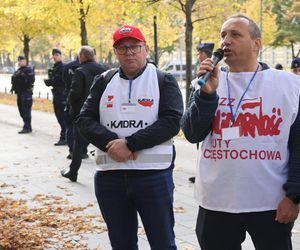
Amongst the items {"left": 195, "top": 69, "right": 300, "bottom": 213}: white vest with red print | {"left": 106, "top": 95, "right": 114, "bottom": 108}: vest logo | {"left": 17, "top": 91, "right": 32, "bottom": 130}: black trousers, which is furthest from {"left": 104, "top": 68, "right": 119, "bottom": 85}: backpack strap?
{"left": 17, "top": 91, "right": 32, "bottom": 130}: black trousers

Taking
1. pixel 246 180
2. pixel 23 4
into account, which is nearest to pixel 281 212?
pixel 246 180

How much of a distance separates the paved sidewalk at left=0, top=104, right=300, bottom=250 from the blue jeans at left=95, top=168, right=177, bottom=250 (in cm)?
151

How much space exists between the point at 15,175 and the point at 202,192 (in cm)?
617

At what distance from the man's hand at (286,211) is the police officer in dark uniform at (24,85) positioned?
11.3 metres

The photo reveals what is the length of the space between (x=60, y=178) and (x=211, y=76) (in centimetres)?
584

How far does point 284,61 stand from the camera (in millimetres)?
57031

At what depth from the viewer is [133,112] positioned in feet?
11.1

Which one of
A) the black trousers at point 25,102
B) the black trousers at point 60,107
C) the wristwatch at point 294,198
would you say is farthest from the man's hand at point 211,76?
the black trousers at point 25,102

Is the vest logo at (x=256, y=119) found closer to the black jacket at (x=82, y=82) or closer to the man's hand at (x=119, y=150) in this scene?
the man's hand at (x=119, y=150)

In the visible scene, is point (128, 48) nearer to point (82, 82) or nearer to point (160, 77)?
point (160, 77)

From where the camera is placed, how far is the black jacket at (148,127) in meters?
3.35

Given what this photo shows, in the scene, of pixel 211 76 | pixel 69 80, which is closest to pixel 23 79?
pixel 69 80

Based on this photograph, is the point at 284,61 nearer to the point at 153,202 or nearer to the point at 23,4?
the point at 23,4

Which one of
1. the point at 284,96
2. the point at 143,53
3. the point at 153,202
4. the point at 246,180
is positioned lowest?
the point at 153,202
